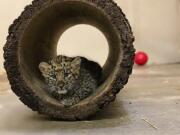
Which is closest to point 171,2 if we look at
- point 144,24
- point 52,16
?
point 144,24

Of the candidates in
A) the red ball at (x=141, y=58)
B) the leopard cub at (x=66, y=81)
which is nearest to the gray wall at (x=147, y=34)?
the red ball at (x=141, y=58)

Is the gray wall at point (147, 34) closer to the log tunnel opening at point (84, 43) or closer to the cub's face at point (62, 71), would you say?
the log tunnel opening at point (84, 43)

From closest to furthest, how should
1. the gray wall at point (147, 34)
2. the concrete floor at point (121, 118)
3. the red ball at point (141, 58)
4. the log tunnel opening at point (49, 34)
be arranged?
the concrete floor at point (121, 118), the log tunnel opening at point (49, 34), the red ball at point (141, 58), the gray wall at point (147, 34)

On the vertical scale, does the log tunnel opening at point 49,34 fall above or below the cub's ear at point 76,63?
above

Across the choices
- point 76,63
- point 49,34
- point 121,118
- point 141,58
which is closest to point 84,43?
point 141,58

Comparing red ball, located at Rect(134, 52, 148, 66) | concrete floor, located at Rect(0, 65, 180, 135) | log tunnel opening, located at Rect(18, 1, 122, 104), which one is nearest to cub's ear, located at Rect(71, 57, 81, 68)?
log tunnel opening, located at Rect(18, 1, 122, 104)

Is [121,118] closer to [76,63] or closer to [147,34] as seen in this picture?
[76,63]

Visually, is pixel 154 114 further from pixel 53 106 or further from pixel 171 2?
pixel 171 2
